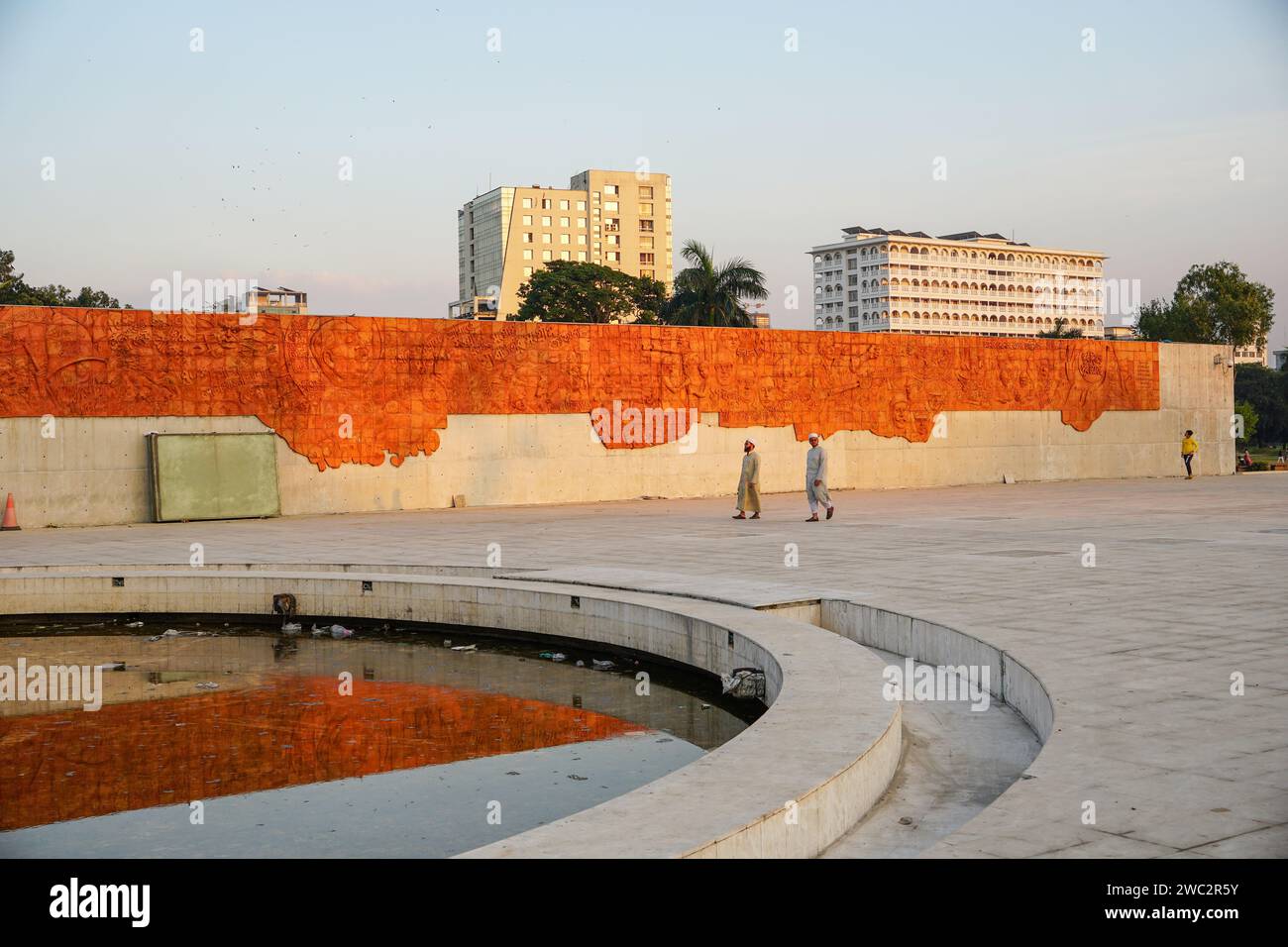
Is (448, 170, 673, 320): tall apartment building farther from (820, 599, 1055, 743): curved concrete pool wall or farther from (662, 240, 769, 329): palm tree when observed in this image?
(820, 599, 1055, 743): curved concrete pool wall

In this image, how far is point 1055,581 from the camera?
10594mm

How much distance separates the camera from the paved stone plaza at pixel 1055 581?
4297 millimetres

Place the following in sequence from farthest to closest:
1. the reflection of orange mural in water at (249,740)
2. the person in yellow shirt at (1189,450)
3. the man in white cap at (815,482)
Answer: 1. the person in yellow shirt at (1189,450)
2. the man in white cap at (815,482)
3. the reflection of orange mural in water at (249,740)

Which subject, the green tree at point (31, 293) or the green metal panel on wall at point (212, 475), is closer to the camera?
the green metal panel on wall at point (212, 475)

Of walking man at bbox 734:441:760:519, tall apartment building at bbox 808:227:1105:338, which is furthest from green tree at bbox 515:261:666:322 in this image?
tall apartment building at bbox 808:227:1105:338

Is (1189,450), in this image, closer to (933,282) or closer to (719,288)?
(719,288)

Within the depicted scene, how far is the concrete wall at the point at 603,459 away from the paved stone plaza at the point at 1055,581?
1.11 metres

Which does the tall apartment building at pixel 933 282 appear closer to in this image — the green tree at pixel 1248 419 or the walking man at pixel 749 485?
the green tree at pixel 1248 419

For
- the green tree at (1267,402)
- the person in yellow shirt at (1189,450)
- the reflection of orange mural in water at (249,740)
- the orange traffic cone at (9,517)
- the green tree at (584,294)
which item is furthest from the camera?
the green tree at (1267,402)

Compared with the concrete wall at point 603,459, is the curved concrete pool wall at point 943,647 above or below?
below

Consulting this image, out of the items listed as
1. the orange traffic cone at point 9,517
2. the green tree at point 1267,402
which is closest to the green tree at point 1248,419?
the green tree at point 1267,402

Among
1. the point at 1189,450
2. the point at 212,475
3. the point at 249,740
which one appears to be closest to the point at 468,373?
the point at 212,475
